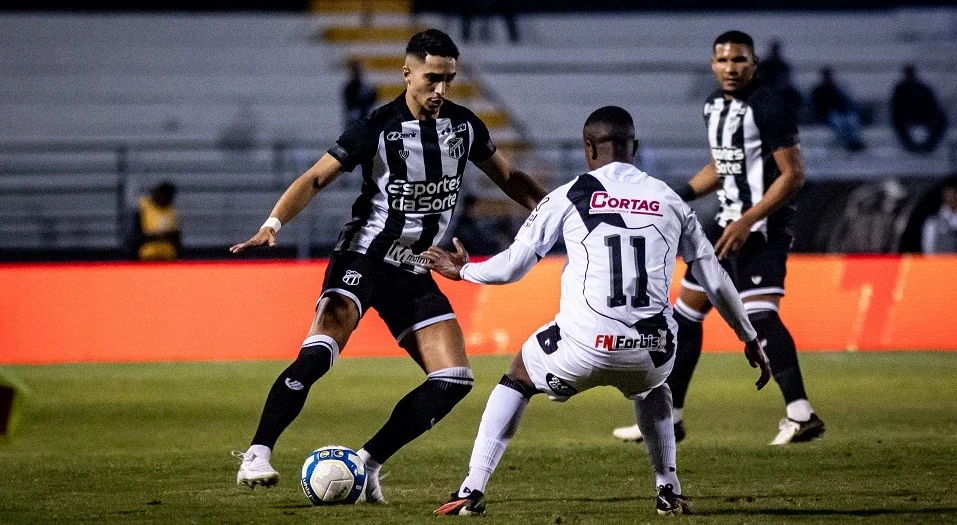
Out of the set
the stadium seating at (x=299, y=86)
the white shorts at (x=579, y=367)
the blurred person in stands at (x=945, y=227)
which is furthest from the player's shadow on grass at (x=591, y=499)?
the stadium seating at (x=299, y=86)

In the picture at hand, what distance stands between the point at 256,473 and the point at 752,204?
356 cm

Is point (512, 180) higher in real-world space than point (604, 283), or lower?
higher

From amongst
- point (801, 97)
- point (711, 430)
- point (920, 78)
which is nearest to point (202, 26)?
point (801, 97)

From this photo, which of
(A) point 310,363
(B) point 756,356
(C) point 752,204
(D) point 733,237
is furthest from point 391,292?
(C) point 752,204

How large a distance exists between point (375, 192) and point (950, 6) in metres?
20.1

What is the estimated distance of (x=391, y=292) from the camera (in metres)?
6.59

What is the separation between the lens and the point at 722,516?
587 cm

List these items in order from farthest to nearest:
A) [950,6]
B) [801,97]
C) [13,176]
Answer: [950,6] < [801,97] < [13,176]

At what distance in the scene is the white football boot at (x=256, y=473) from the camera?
607 cm

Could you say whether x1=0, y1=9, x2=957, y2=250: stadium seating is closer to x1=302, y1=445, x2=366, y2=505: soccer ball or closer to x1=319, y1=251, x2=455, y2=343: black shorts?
x1=319, y1=251, x2=455, y2=343: black shorts

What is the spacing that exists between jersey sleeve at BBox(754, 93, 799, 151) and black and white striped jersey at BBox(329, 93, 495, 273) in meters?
2.17

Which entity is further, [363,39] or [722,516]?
[363,39]

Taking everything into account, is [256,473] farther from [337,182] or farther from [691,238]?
[337,182]

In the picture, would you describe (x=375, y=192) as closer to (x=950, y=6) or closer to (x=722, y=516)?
(x=722, y=516)
